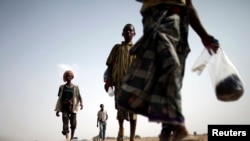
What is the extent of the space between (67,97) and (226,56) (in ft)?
16.0

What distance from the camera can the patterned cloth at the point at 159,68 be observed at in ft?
8.33

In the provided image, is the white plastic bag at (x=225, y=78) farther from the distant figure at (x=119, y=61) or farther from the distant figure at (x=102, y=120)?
the distant figure at (x=102, y=120)

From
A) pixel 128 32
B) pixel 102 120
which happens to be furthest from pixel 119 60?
pixel 102 120

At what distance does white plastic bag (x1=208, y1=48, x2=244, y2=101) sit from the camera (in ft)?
10.2

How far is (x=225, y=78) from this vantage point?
125 inches

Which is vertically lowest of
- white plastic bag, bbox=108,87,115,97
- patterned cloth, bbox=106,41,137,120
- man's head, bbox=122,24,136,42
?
white plastic bag, bbox=108,87,115,97

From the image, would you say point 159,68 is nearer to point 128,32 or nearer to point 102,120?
point 128,32

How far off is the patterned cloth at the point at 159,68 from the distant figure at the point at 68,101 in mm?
4726

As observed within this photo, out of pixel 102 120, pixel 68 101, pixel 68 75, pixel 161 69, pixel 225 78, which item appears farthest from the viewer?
pixel 102 120

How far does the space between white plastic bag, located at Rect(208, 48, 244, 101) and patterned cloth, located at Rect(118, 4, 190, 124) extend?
53 cm

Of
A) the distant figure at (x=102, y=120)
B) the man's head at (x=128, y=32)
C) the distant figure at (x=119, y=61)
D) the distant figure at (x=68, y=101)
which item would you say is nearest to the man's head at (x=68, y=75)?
the distant figure at (x=68, y=101)

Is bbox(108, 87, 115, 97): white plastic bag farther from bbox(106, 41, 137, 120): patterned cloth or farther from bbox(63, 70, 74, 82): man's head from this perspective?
bbox(63, 70, 74, 82): man's head

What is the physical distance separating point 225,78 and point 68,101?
4.95 meters

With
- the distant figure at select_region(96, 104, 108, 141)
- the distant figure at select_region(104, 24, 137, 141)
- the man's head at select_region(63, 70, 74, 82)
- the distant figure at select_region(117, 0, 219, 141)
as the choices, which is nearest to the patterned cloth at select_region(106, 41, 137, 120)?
the distant figure at select_region(104, 24, 137, 141)
